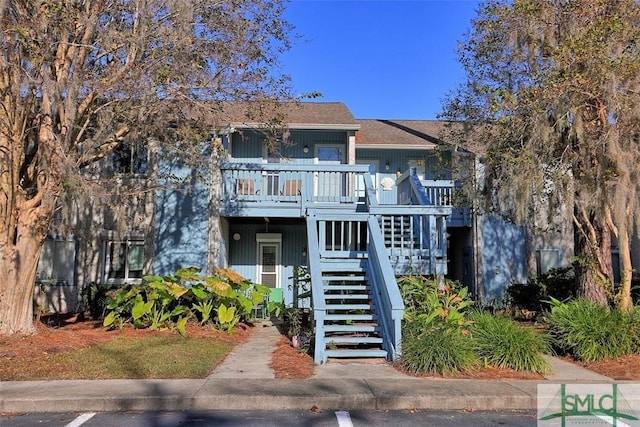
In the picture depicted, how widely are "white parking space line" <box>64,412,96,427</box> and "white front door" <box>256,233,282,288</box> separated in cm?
916

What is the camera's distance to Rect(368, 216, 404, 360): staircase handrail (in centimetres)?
779

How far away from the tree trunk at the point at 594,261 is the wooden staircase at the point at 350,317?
418 cm

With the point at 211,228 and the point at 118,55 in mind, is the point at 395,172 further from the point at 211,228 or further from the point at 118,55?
the point at 118,55

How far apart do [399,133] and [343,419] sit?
13.2 meters

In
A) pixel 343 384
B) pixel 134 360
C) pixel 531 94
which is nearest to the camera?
pixel 343 384

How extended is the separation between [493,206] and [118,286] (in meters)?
9.50

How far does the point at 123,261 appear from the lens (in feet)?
45.4

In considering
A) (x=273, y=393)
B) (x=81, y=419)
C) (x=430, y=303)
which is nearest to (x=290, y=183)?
(x=430, y=303)

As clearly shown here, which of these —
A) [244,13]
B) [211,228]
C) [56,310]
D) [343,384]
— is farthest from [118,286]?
[343,384]

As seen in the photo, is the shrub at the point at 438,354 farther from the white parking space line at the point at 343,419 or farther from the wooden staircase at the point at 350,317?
the white parking space line at the point at 343,419

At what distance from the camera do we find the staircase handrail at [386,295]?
7789 mm

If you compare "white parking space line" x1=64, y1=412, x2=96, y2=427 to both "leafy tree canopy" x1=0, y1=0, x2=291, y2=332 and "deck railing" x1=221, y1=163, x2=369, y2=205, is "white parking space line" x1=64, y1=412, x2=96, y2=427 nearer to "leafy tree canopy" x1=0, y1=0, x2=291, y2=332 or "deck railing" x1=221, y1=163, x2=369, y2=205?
"leafy tree canopy" x1=0, y1=0, x2=291, y2=332

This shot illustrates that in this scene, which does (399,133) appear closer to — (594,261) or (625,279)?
(594,261)

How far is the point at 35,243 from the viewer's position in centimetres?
912
